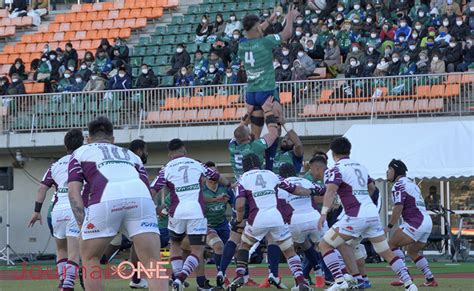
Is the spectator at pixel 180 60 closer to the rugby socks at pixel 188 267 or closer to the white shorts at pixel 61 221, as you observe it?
the white shorts at pixel 61 221

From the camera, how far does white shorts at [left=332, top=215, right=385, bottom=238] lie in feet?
51.1

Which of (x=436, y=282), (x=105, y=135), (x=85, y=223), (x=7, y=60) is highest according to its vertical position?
(x=7, y=60)

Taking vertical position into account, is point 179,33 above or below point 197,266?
above

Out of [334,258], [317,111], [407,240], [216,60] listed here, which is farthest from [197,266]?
[216,60]

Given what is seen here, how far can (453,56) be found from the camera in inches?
1175

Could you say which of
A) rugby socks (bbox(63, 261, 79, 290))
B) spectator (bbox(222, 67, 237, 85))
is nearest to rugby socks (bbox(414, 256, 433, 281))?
rugby socks (bbox(63, 261, 79, 290))

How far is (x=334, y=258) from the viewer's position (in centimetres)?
1559

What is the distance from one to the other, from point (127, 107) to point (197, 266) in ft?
52.0

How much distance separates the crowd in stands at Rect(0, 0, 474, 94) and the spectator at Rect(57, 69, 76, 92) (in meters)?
0.04

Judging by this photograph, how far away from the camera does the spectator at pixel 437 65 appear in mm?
29484

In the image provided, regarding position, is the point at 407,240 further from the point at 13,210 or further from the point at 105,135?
the point at 13,210

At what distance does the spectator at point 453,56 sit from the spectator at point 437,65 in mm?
282

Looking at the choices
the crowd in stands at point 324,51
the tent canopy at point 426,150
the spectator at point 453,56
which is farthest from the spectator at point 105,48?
the tent canopy at point 426,150

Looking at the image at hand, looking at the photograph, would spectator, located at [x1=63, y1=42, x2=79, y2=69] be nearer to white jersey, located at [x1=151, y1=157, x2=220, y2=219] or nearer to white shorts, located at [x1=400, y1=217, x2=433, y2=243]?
white shorts, located at [x1=400, y1=217, x2=433, y2=243]
